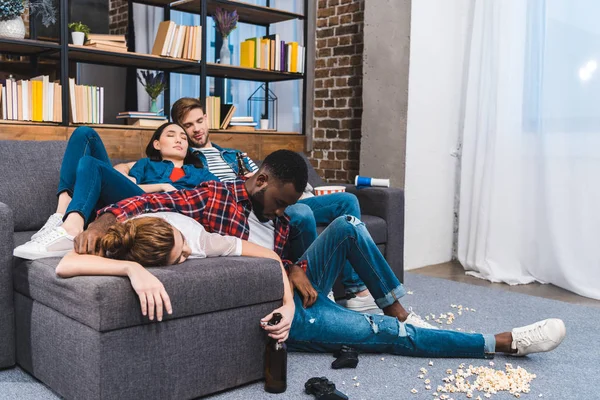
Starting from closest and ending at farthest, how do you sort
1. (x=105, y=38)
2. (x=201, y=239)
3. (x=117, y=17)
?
(x=201, y=239) → (x=105, y=38) → (x=117, y=17)

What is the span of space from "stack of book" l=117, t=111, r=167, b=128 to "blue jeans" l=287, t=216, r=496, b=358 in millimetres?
1710

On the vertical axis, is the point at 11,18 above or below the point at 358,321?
above

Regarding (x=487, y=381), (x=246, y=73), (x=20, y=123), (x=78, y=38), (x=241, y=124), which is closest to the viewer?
(x=487, y=381)

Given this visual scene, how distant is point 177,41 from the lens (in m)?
3.85


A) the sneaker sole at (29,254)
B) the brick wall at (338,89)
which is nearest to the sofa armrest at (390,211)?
the brick wall at (338,89)

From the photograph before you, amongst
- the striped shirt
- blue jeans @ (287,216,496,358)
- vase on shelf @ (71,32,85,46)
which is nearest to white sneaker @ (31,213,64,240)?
Answer: blue jeans @ (287,216,496,358)

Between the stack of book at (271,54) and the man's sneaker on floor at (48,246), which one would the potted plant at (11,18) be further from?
the man's sneaker on floor at (48,246)

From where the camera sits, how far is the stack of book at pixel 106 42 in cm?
352

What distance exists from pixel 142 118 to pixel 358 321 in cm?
203

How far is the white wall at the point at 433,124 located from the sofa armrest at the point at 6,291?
2593 mm

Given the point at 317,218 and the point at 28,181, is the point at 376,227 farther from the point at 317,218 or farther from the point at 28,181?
the point at 28,181

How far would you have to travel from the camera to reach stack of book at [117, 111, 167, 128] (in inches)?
142

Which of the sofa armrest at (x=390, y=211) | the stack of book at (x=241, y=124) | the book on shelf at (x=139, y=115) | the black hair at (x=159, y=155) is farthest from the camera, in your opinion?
the stack of book at (x=241, y=124)

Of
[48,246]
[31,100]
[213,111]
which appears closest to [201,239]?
[48,246]
